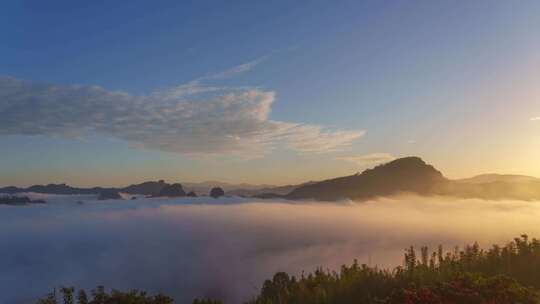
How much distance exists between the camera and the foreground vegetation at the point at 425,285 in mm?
10617

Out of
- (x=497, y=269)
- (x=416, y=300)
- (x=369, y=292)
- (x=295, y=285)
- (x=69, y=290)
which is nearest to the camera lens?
(x=416, y=300)

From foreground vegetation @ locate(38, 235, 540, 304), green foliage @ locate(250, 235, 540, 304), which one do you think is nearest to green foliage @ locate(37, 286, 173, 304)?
foreground vegetation @ locate(38, 235, 540, 304)

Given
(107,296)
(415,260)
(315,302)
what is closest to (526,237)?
(415,260)

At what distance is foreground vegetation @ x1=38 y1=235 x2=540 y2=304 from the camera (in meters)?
10.6

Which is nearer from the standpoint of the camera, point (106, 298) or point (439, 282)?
point (439, 282)

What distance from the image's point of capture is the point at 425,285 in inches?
514

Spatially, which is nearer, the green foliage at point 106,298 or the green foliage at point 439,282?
the green foliage at point 439,282

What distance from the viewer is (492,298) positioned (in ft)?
34.9

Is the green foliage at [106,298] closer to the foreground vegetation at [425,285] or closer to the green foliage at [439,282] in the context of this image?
the foreground vegetation at [425,285]

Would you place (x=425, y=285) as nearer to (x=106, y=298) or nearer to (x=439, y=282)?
(x=439, y=282)

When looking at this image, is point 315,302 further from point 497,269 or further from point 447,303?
point 497,269

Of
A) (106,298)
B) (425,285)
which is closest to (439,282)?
(425,285)

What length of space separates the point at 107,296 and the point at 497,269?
13.5m

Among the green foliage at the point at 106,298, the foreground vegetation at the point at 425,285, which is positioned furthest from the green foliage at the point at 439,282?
the green foliage at the point at 106,298
